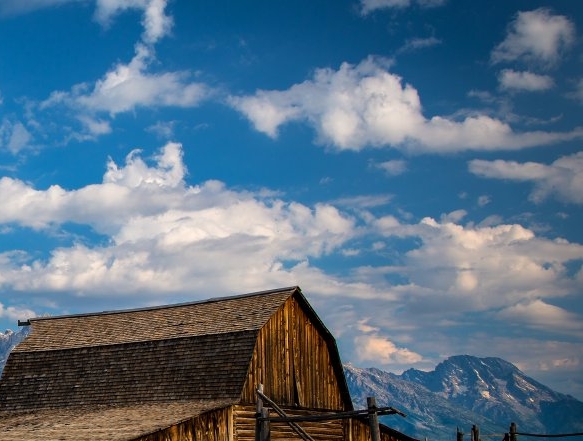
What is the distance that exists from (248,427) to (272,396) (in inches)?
108

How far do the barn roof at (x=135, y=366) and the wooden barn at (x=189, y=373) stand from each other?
57 mm

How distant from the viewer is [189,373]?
113 feet

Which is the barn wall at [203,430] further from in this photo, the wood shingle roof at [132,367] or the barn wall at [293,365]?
the barn wall at [293,365]

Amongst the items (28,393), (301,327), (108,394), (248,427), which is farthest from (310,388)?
(28,393)

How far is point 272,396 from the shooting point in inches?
1340

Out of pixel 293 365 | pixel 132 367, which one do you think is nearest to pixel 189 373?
pixel 132 367

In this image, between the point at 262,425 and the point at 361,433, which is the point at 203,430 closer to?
the point at 262,425

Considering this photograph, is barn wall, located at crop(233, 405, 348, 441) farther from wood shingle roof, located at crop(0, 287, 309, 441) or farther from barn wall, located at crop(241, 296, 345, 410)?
wood shingle roof, located at crop(0, 287, 309, 441)

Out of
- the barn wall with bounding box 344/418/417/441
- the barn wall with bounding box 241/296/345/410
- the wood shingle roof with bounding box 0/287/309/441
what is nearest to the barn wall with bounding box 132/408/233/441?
the wood shingle roof with bounding box 0/287/309/441

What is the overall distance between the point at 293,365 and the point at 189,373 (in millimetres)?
4430

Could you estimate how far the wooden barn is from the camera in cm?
3162

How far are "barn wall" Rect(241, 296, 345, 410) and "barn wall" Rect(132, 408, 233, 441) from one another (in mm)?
1760

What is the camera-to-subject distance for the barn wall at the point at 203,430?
2727 cm

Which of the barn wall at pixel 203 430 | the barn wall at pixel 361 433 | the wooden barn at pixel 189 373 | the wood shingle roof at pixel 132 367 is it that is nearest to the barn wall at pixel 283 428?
the wooden barn at pixel 189 373
